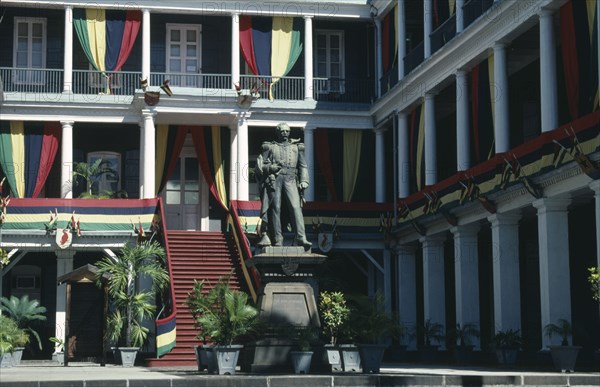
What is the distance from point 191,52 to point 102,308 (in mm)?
12511

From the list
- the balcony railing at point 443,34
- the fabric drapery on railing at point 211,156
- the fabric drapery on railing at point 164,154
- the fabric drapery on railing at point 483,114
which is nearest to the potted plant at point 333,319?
the fabric drapery on railing at point 483,114

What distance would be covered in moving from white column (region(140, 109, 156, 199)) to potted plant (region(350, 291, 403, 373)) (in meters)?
14.4

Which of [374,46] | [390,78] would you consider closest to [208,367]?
[390,78]

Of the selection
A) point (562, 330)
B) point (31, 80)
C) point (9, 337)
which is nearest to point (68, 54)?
point (31, 80)

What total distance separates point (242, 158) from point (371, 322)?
15.3 meters

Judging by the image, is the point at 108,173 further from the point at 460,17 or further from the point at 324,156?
the point at 460,17

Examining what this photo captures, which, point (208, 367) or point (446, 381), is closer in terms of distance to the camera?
point (446, 381)

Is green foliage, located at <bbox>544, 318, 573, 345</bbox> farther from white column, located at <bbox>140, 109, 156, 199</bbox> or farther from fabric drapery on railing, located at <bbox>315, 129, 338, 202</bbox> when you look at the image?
fabric drapery on railing, located at <bbox>315, 129, 338, 202</bbox>

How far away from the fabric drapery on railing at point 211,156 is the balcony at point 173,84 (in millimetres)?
1354

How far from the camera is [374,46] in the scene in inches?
1468

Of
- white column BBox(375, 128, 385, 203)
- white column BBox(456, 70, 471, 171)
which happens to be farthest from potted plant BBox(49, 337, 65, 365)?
white column BBox(456, 70, 471, 171)

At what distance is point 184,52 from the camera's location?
120ft

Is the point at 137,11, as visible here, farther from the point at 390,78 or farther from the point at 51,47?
the point at 390,78

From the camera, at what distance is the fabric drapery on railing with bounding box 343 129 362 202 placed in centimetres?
3612
